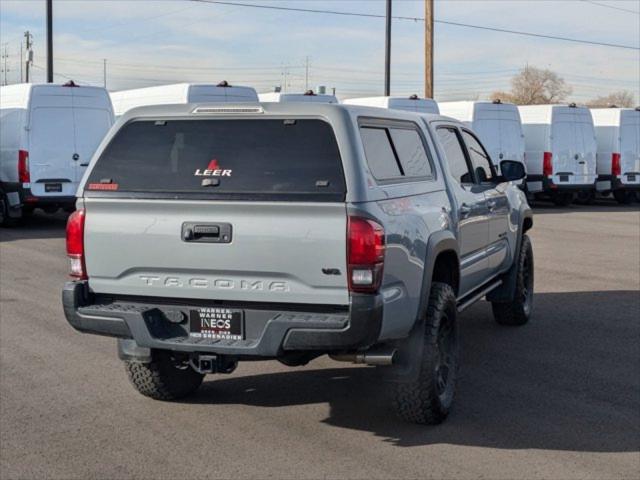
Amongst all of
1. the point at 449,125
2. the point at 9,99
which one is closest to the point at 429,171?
the point at 449,125

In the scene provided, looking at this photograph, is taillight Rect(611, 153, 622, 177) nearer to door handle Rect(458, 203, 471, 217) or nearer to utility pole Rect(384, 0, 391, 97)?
utility pole Rect(384, 0, 391, 97)

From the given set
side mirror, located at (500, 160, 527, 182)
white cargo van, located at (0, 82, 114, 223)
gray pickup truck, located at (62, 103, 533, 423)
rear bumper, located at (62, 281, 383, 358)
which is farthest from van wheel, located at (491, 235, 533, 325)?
white cargo van, located at (0, 82, 114, 223)

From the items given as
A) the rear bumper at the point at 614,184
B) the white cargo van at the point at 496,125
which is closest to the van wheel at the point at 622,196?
the rear bumper at the point at 614,184

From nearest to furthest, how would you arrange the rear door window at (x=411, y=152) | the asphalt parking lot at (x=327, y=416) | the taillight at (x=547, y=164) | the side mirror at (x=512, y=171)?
1. the asphalt parking lot at (x=327, y=416)
2. the rear door window at (x=411, y=152)
3. the side mirror at (x=512, y=171)
4. the taillight at (x=547, y=164)

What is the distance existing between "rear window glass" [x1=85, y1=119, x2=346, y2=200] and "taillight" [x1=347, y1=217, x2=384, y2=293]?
8.4 inches

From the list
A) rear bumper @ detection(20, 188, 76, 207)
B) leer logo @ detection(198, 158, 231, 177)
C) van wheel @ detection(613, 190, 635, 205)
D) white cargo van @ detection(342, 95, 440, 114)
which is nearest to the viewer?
leer logo @ detection(198, 158, 231, 177)

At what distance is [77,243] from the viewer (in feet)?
20.0

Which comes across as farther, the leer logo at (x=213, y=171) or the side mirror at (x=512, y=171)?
the side mirror at (x=512, y=171)

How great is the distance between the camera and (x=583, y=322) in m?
9.92

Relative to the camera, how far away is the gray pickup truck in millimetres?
5512

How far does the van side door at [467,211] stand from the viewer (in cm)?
743

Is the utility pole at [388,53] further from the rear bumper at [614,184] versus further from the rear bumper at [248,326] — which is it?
the rear bumper at [248,326]

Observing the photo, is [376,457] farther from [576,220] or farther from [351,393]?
[576,220]

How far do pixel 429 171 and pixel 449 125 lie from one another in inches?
42.7
